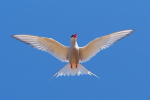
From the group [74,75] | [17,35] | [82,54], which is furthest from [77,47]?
[17,35]

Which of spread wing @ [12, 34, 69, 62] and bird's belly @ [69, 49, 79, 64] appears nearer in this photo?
spread wing @ [12, 34, 69, 62]

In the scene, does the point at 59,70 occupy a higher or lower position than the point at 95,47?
lower

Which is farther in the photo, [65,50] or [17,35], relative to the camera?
[65,50]

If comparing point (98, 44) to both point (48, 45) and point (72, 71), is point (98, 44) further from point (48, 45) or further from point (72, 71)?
point (48, 45)

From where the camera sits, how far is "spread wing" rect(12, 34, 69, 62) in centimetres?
837

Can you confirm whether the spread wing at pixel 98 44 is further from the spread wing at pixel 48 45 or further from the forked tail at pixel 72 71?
the spread wing at pixel 48 45

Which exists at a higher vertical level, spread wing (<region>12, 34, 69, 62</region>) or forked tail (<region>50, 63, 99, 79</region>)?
spread wing (<region>12, 34, 69, 62</region>)

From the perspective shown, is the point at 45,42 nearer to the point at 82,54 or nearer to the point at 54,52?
the point at 54,52

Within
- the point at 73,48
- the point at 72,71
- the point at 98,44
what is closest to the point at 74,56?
the point at 73,48

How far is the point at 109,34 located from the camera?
8.41m

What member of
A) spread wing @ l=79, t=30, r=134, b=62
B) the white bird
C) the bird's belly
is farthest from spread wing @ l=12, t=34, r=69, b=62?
spread wing @ l=79, t=30, r=134, b=62

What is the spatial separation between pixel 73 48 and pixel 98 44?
2.40 feet

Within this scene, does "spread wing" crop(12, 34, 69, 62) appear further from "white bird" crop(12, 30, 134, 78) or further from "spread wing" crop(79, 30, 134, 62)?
"spread wing" crop(79, 30, 134, 62)

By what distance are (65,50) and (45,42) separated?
678 millimetres
